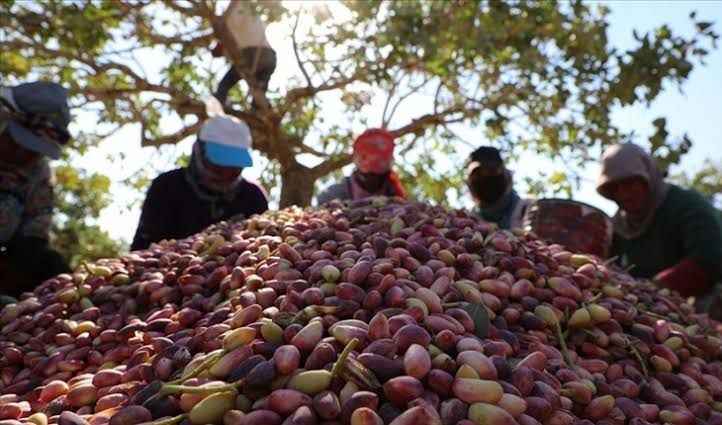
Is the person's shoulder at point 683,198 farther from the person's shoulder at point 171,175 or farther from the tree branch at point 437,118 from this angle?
the tree branch at point 437,118

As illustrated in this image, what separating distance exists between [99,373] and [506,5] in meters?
6.37

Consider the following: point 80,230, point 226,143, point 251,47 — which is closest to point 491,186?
point 226,143

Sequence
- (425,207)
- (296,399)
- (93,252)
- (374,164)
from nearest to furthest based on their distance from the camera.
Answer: (296,399)
(425,207)
(374,164)
(93,252)

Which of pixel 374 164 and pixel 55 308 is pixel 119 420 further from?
pixel 374 164

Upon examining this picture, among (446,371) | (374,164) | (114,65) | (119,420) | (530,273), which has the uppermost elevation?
(114,65)

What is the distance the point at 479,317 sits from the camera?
5.20 ft

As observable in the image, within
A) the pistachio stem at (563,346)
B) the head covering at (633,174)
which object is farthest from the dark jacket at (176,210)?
the pistachio stem at (563,346)

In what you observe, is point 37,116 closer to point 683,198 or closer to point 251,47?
point 683,198

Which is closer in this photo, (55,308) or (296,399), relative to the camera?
(296,399)

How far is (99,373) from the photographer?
1554 mm

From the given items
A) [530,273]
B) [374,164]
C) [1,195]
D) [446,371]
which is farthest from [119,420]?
[374,164]

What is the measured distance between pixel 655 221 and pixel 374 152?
4.96 ft

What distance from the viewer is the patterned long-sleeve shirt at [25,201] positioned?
3109mm

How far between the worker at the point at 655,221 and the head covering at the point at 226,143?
180 cm
